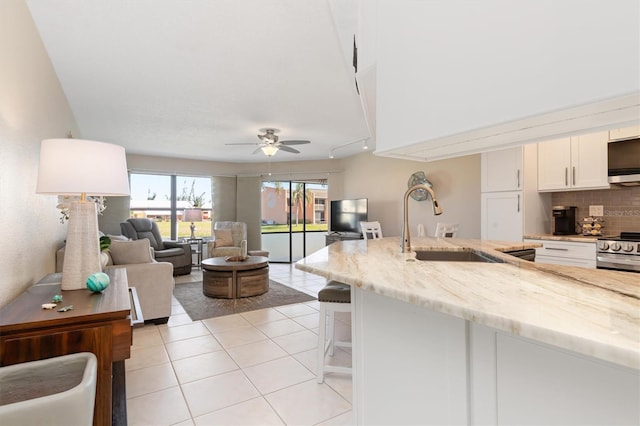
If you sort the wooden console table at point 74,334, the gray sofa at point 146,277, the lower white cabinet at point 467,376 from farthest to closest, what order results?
1. the gray sofa at point 146,277
2. the wooden console table at point 74,334
3. the lower white cabinet at point 467,376

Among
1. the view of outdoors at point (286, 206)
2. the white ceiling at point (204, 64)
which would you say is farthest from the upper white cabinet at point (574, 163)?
the view of outdoors at point (286, 206)

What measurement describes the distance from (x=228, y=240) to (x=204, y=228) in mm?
1080

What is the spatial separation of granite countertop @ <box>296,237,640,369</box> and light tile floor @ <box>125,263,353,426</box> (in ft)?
3.35

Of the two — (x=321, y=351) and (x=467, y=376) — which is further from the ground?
(x=467, y=376)

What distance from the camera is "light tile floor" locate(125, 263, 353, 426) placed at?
6.27 feet

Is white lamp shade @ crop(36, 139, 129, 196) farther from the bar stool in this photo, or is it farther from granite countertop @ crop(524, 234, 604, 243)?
granite countertop @ crop(524, 234, 604, 243)

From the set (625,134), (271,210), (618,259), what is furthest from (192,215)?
(625,134)

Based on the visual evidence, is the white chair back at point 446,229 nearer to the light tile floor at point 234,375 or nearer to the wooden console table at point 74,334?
the light tile floor at point 234,375

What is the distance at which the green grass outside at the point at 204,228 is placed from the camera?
7.18 meters

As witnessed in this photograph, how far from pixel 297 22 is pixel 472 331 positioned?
2112mm

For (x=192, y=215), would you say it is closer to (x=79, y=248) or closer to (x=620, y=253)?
(x=79, y=248)

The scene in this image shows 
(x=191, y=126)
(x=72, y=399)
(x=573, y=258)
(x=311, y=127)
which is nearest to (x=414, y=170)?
(x=311, y=127)

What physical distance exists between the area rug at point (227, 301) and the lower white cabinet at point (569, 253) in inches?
110

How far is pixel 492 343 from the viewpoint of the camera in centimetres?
93
